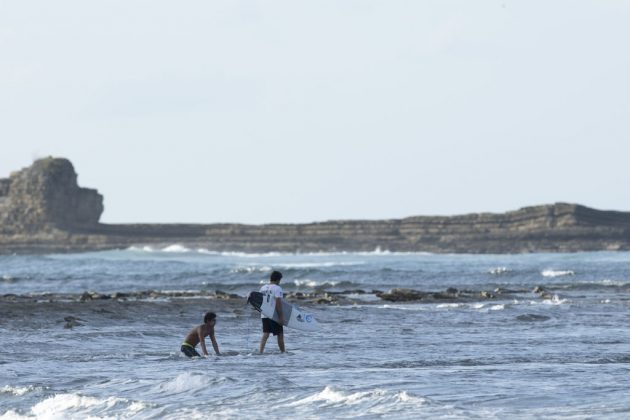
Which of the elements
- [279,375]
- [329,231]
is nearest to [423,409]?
[279,375]

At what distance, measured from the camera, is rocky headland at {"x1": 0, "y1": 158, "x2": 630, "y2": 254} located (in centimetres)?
16575

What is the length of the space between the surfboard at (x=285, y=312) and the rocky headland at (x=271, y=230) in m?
140

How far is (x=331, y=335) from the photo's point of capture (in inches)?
1059

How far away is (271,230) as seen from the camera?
185500mm

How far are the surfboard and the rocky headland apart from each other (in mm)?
140430

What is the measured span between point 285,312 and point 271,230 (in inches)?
6347

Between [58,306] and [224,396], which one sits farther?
[58,306]

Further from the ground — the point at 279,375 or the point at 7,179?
the point at 7,179

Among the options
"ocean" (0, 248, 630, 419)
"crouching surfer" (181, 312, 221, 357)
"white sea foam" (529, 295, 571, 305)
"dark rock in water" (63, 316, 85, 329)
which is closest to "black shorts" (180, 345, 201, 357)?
"crouching surfer" (181, 312, 221, 357)

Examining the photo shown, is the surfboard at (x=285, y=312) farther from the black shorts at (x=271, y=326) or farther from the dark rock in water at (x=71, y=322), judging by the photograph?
the dark rock in water at (x=71, y=322)

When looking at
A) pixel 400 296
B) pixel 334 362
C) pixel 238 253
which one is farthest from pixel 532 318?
pixel 238 253

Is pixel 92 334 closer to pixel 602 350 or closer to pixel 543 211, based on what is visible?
pixel 602 350

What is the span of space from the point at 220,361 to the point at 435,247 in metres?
153

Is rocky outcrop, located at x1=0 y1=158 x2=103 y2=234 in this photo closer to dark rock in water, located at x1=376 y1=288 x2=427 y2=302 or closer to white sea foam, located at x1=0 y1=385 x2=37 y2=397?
dark rock in water, located at x1=376 y1=288 x2=427 y2=302
